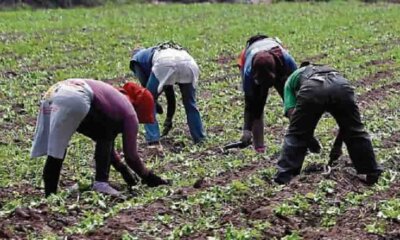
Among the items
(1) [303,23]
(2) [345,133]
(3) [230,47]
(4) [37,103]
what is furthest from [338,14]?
(2) [345,133]

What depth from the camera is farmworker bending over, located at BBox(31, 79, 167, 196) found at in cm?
740

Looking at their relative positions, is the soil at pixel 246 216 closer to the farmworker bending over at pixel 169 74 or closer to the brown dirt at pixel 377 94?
the farmworker bending over at pixel 169 74

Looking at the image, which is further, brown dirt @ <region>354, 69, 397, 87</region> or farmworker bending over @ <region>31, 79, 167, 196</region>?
brown dirt @ <region>354, 69, 397, 87</region>

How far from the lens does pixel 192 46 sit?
67.3ft

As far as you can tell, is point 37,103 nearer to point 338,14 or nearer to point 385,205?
point 385,205

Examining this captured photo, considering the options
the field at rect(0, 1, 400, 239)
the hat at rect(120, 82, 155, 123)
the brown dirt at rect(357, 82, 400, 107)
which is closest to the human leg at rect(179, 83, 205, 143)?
the field at rect(0, 1, 400, 239)

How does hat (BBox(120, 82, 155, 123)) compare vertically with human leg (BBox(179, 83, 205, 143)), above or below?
above

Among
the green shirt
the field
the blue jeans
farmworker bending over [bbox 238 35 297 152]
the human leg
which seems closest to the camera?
the field

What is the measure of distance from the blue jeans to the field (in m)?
Answer: 0.16

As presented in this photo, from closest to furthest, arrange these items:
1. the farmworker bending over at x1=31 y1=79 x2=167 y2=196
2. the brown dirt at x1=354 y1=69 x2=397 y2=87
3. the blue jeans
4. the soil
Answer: the soil
the farmworker bending over at x1=31 y1=79 x2=167 y2=196
the blue jeans
the brown dirt at x1=354 y1=69 x2=397 y2=87

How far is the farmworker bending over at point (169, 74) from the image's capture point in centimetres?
1024

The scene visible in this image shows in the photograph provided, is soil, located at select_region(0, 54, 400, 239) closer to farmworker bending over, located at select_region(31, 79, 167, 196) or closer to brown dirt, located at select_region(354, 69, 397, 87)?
farmworker bending over, located at select_region(31, 79, 167, 196)

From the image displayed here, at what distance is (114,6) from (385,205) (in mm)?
25391

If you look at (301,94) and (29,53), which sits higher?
(301,94)
